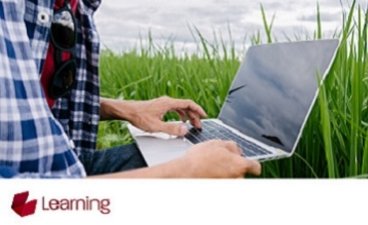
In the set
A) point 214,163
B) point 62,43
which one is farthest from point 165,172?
point 62,43

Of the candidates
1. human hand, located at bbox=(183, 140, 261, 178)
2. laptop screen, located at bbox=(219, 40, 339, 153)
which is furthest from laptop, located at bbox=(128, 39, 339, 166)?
human hand, located at bbox=(183, 140, 261, 178)

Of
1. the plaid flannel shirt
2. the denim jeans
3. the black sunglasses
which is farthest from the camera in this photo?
the denim jeans

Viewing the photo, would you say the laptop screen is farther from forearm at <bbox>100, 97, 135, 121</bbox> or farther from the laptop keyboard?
forearm at <bbox>100, 97, 135, 121</bbox>

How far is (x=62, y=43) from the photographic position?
877 millimetres

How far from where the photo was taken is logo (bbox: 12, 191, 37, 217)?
26.3 inches

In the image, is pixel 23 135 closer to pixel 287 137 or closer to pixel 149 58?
pixel 287 137

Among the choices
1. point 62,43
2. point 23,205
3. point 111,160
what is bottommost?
point 111,160

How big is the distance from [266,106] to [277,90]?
0.04 metres

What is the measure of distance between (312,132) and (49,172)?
467mm

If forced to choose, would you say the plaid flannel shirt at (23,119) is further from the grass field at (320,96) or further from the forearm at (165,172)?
the grass field at (320,96)

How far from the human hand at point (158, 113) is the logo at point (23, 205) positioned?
428mm

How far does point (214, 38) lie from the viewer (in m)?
1.34

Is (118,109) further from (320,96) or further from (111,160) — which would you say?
(320,96)

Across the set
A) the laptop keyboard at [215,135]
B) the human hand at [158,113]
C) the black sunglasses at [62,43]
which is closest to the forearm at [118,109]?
the human hand at [158,113]
